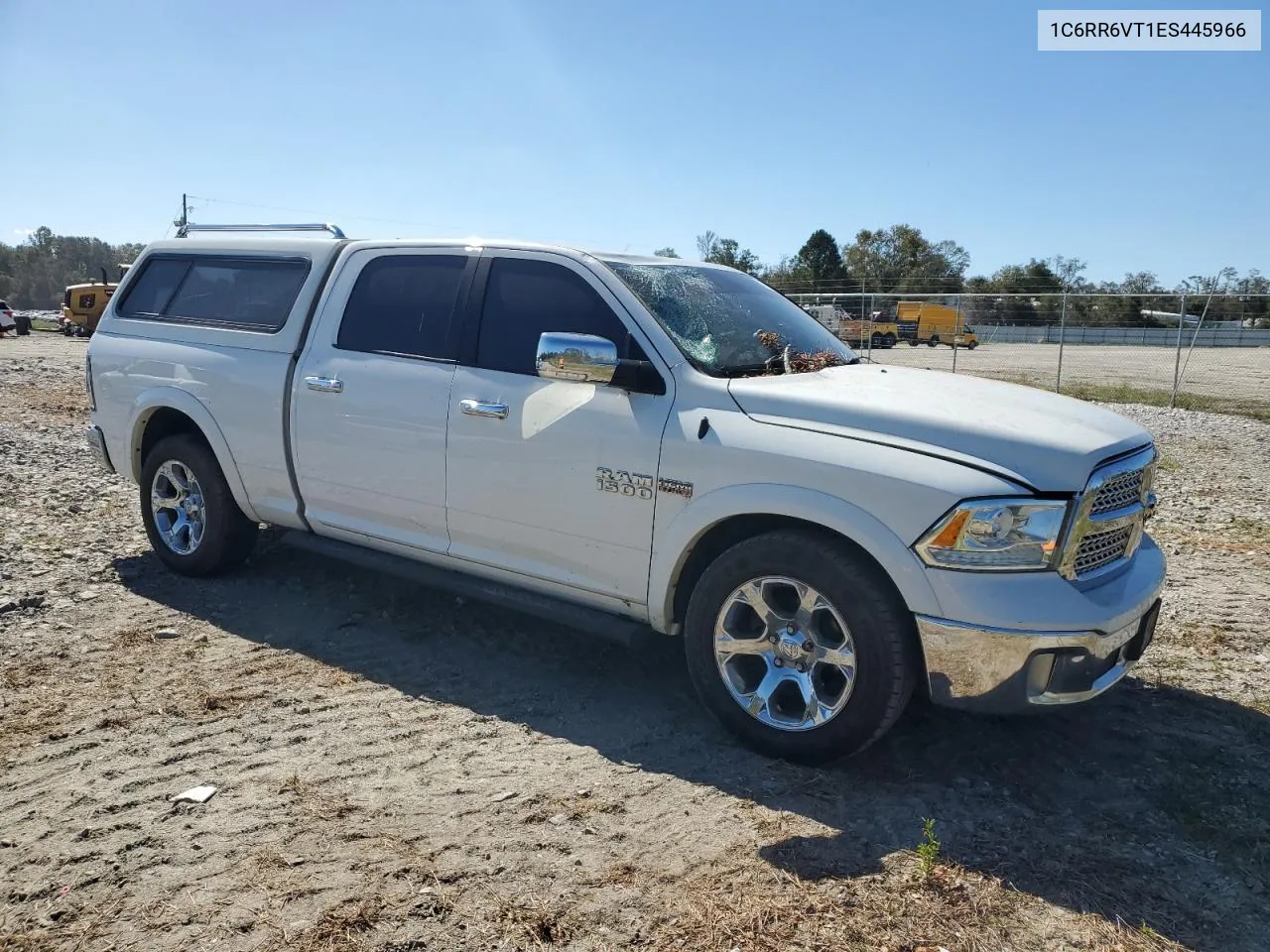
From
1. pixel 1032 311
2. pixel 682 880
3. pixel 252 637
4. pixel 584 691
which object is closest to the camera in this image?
pixel 682 880

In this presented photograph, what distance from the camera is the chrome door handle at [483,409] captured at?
13.8 ft

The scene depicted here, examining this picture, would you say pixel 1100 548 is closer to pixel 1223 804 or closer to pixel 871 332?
pixel 1223 804

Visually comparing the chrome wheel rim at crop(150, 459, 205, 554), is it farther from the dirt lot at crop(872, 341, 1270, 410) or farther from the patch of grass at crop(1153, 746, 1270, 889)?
the dirt lot at crop(872, 341, 1270, 410)

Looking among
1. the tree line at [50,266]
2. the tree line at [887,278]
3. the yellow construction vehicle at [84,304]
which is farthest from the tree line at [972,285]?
the tree line at [50,266]

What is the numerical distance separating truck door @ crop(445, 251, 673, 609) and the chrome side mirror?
170 millimetres

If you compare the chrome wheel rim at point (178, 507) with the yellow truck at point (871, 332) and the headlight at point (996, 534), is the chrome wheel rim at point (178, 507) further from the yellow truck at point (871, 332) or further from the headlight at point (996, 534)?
the yellow truck at point (871, 332)

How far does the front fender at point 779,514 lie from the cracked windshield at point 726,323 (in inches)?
23.8

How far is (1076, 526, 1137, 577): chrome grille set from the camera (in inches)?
131

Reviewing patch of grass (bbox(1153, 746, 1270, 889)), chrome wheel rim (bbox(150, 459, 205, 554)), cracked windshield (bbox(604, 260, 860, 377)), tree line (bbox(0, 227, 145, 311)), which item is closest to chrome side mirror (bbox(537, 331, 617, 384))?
cracked windshield (bbox(604, 260, 860, 377))

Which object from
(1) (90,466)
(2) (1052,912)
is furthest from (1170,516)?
(1) (90,466)

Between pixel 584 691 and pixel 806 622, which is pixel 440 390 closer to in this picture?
pixel 584 691

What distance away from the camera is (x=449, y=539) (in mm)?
4508

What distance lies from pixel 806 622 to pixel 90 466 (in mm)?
8019

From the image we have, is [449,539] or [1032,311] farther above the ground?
[1032,311]
